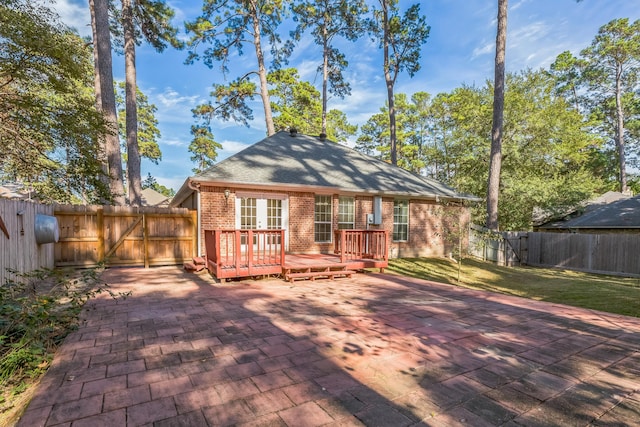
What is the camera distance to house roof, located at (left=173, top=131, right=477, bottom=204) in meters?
8.95

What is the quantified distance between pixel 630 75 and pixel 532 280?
2902 centimetres

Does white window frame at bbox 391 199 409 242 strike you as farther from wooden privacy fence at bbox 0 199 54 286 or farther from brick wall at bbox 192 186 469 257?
wooden privacy fence at bbox 0 199 54 286

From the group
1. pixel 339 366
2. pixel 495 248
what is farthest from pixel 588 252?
pixel 339 366

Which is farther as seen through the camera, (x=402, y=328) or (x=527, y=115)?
(x=527, y=115)

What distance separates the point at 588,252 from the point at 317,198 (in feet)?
38.1

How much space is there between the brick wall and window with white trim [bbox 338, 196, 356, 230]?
0.16 m

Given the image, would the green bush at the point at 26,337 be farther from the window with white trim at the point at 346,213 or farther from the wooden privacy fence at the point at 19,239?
the window with white trim at the point at 346,213

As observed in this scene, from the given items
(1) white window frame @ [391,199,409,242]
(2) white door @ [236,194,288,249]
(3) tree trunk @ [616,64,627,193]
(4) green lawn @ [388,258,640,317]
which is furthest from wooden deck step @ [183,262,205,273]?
(3) tree trunk @ [616,64,627,193]

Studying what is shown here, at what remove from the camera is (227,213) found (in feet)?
29.2

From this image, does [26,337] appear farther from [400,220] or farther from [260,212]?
[400,220]

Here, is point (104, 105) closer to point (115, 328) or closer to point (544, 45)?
point (115, 328)

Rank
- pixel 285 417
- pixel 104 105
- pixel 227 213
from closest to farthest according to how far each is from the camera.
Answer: pixel 285 417 → pixel 227 213 → pixel 104 105

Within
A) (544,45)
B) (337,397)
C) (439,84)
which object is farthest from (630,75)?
(337,397)

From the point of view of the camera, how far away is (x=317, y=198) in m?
10.2
